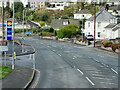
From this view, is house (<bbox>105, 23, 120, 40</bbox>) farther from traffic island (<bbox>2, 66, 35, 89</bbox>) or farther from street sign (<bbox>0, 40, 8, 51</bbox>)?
traffic island (<bbox>2, 66, 35, 89</bbox>)

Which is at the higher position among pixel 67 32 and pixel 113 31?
pixel 113 31

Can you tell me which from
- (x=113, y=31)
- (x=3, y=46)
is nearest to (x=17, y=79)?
(x=3, y=46)

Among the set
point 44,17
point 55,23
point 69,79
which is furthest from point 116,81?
point 44,17

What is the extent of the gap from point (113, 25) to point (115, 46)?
Result: 74.4 ft

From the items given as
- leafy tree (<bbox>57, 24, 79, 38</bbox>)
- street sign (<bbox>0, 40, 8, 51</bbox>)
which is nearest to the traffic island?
street sign (<bbox>0, 40, 8, 51</bbox>)

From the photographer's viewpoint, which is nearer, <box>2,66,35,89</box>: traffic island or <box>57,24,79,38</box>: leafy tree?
<box>2,66,35,89</box>: traffic island

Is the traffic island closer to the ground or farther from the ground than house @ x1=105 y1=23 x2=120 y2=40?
closer to the ground

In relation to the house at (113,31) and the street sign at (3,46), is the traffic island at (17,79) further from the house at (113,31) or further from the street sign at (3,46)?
the house at (113,31)

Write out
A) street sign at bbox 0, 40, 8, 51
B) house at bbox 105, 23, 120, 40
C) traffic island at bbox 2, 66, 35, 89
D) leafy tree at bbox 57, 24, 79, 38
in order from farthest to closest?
leafy tree at bbox 57, 24, 79, 38
house at bbox 105, 23, 120, 40
street sign at bbox 0, 40, 8, 51
traffic island at bbox 2, 66, 35, 89

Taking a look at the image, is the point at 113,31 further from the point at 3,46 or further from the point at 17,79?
the point at 17,79

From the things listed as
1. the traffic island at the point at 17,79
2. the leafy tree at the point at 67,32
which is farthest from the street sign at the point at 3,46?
the leafy tree at the point at 67,32

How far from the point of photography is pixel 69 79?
22.2 metres

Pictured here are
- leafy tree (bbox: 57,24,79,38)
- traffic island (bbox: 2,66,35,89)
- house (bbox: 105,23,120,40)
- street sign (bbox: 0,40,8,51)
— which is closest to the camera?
traffic island (bbox: 2,66,35,89)

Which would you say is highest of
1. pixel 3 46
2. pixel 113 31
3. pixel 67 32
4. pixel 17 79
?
pixel 113 31
